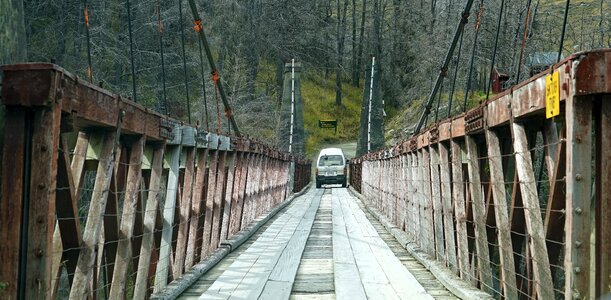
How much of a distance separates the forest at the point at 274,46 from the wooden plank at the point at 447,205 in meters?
0.89

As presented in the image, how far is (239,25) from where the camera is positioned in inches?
1293

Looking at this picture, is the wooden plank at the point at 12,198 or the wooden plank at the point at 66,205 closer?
the wooden plank at the point at 12,198

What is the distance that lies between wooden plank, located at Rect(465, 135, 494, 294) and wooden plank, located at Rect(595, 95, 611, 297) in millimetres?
1664

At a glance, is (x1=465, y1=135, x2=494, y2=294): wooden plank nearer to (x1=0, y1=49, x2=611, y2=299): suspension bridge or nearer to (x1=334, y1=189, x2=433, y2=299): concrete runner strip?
(x1=0, y1=49, x2=611, y2=299): suspension bridge

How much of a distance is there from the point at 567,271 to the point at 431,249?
11.2 feet

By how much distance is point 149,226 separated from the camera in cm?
400

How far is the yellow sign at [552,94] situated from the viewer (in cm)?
250

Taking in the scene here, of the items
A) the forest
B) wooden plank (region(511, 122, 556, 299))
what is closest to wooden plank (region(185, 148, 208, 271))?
the forest

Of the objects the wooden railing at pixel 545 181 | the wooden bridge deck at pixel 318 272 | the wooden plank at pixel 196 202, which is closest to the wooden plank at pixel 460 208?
the wooden railing at pixel 545 181

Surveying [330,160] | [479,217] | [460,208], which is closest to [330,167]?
[330,160]

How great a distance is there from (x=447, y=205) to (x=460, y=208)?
1.66 ft

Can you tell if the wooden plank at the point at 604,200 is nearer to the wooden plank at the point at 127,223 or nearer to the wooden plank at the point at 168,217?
the wooden plank at the point at 127,223

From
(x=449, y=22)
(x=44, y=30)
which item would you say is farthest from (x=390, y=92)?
(x=44, y=30)

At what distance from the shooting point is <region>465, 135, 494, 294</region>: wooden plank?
403 cm
